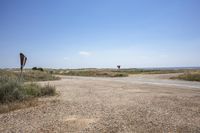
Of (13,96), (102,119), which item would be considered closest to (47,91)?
(13,96)

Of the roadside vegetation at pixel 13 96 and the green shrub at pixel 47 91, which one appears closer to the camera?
the roadside vegetation at pixel 13 96

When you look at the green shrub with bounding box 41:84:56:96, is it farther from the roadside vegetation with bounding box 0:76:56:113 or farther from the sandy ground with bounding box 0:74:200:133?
the sandy ground with bounding box 0:74:200:133

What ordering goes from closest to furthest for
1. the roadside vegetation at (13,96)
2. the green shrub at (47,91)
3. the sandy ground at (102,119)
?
the sandy ground at (102,119) → the roadside vegetation at (13,96) → the green shrub at (47,91)

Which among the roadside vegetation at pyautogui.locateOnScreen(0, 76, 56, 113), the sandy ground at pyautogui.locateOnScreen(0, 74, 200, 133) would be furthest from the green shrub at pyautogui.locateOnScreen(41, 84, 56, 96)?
the sandy ground at pyautogui.locateOnScreen(0, 74, 200, 133)

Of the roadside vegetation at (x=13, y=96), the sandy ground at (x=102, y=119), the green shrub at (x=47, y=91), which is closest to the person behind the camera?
the sandy ground at (x=102, y=119)

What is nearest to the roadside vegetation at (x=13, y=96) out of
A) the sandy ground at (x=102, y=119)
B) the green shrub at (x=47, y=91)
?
the sandy ground at (x=102, y=119)

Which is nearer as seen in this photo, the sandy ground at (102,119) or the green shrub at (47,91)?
the sandy ground at (102,119)

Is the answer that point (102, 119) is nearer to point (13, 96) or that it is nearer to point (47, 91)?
point (13, 96)

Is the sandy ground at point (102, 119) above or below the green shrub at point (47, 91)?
below

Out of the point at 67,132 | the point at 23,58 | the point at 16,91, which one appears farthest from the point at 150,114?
the point at 23,58

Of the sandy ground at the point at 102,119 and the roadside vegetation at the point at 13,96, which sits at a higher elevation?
the roadside vegetation at the point at 13,96

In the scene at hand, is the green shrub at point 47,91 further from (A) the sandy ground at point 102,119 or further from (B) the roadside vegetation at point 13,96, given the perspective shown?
(A) the sandy ground at point 102,119

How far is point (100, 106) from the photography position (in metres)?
9.05

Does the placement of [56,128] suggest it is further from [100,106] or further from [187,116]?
[187,116]
